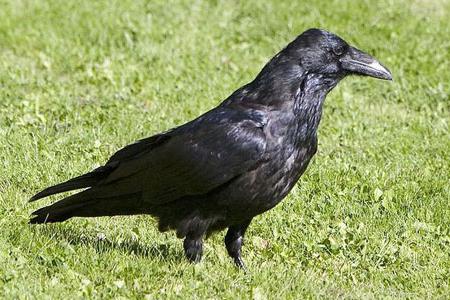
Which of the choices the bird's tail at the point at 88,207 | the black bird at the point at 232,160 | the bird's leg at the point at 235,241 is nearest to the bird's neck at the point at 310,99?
the black bird at the point at 232,160

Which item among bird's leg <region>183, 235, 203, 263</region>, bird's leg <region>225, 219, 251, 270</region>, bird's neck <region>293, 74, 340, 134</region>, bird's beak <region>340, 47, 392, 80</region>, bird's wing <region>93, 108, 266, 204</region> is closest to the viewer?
bird's wing <region>93, 108, 266, 204</region>

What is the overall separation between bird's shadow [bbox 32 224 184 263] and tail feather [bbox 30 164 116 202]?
10.2 inches

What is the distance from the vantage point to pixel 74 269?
5324 mm

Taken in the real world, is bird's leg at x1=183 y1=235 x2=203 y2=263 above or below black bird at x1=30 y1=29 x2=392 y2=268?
below

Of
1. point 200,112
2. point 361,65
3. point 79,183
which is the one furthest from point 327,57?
point 200,112

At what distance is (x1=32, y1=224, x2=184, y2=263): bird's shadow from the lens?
5.61 meters

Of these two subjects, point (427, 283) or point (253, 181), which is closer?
point (253, 181)

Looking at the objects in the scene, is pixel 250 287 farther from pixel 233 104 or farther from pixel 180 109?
pixel 180 109

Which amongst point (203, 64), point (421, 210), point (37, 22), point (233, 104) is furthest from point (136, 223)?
point (37, 22)

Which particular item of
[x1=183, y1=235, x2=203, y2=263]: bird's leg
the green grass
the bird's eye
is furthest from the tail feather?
the bird's eye

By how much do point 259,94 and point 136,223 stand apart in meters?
1.36

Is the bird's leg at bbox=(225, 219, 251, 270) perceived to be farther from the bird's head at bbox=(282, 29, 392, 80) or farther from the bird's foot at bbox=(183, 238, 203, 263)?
the bird's head at bbox=(282, 29, 392, 80)

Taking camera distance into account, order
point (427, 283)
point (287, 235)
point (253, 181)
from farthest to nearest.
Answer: point (287, 235) < point (427, 283) < point (253, 181)

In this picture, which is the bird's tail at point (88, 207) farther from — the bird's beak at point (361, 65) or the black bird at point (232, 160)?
the bird's beak at point (361, 65)
